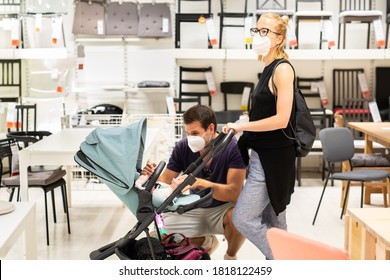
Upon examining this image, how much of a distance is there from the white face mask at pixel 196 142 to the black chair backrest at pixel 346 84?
4527 mm

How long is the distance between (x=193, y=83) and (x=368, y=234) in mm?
5069

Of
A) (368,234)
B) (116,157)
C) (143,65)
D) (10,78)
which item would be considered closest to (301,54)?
(143,65)

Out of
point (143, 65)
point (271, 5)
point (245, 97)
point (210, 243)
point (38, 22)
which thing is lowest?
point (210, 243)

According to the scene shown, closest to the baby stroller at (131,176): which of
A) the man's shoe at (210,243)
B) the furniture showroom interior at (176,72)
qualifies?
the man's shoe at (210,243)

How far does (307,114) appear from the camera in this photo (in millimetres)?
2930

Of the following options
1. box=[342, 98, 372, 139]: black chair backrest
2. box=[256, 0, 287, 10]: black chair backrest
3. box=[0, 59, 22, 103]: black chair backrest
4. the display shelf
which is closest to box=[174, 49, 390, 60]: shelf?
the display shelf

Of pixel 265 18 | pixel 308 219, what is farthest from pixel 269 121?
pixel 308 219

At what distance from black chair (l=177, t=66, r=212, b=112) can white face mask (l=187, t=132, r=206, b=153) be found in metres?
3.98

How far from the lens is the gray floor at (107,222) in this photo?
4.02m

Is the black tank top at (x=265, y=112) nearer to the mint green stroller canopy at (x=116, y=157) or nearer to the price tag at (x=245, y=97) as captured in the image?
the mint green stroller canopy at (x=116, y=157)

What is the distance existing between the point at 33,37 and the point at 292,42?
319 centimetres

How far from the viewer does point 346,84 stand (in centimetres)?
725

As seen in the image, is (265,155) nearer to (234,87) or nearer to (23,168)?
(23,168)

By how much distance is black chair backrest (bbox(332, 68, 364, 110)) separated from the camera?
23.6 ft
